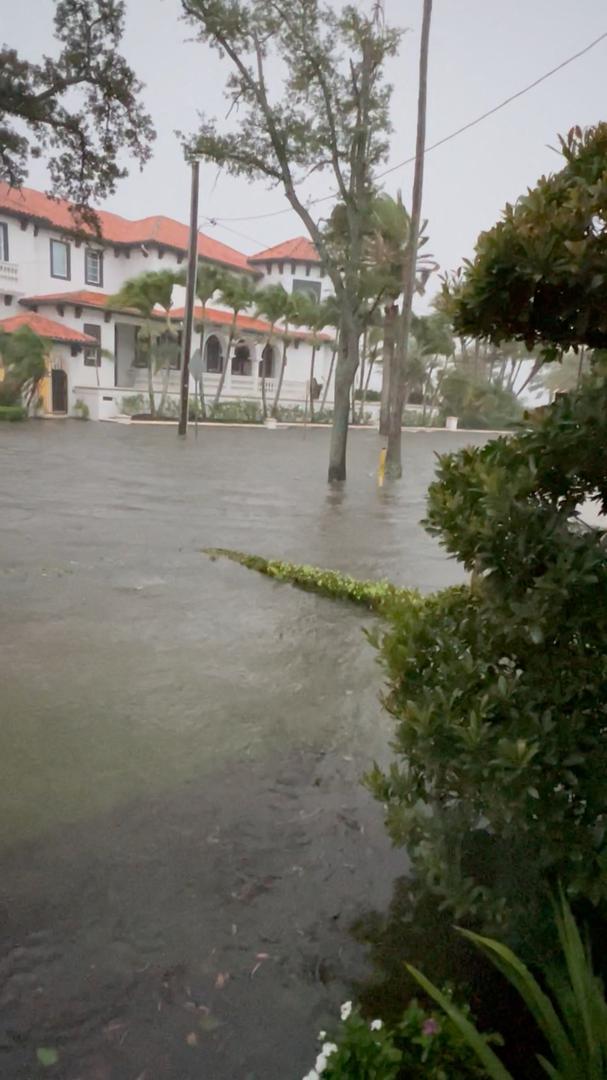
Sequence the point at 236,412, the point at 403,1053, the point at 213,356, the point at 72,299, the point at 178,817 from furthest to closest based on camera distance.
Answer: the point at 213,356, the point at 236,412, the point at 72,299, the point at 178,817, the point at 403,1053

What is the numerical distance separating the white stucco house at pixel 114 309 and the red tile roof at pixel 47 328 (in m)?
0.06

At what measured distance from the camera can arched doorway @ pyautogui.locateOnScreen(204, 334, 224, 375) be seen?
143 feet

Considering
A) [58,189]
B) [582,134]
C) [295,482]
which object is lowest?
[295,482]

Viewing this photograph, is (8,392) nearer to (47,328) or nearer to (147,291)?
(47,328)

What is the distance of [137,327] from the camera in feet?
131

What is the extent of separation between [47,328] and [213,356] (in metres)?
12.5

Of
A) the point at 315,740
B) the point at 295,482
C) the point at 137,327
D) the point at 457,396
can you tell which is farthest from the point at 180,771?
the point at 457,396

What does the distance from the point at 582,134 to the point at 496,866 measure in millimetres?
1906

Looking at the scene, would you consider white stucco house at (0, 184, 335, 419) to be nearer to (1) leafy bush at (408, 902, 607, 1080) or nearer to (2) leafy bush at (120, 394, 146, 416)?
(2) leafy bush at (120, 394, 146, 416)

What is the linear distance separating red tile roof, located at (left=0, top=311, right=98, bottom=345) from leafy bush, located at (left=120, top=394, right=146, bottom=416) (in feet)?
9.55

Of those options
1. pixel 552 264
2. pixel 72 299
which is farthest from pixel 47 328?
pixel 552 264

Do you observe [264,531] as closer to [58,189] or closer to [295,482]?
[58,189]

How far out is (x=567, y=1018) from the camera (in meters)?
1.63

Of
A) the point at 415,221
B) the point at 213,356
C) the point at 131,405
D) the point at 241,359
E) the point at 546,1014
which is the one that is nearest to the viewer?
the point at 546,1014
